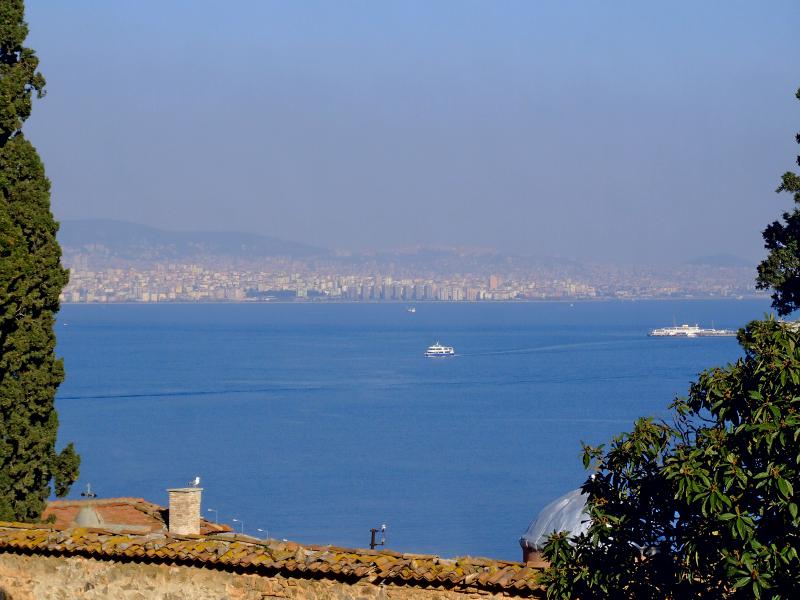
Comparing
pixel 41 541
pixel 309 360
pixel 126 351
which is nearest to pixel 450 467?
pixel 41 541

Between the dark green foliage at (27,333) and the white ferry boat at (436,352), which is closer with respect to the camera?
the dark green foliage at (27,333)

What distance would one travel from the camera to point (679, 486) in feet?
31.4

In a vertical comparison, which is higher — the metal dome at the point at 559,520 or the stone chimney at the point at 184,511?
the metal dome at the point at 559,520

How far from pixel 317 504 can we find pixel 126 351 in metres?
111

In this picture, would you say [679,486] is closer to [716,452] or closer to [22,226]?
[716,452]

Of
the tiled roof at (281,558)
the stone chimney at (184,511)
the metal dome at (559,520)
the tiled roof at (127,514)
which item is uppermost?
the metal dome at (559,520)

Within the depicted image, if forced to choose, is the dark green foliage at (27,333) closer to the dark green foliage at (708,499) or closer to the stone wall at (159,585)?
the stone wall at (159,585)

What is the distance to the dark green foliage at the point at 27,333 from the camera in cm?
1898

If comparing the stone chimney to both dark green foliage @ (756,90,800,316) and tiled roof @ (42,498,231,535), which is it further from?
dark green foliage @ (756,90,800,316)

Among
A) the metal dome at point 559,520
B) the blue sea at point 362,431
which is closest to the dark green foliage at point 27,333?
the metal dome at point 559,520

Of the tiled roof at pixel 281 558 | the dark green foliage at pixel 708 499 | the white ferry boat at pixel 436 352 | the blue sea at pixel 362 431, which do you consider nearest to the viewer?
the dark green foliage at pixel 708 499

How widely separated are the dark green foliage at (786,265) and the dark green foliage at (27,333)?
478 inches

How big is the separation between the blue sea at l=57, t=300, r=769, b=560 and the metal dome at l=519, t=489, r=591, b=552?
36205 millimetres

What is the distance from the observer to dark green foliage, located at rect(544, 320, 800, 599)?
9352 millimetres
